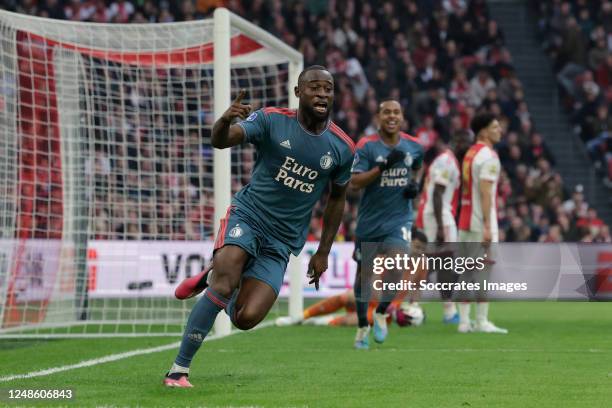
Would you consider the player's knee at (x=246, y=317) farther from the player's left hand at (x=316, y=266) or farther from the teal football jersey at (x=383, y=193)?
the teal football jersey at (x=383, y=193)

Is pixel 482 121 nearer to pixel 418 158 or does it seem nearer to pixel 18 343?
pixel 418 158

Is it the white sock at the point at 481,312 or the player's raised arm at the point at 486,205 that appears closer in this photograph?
the player's raised arm at the point at 486,205

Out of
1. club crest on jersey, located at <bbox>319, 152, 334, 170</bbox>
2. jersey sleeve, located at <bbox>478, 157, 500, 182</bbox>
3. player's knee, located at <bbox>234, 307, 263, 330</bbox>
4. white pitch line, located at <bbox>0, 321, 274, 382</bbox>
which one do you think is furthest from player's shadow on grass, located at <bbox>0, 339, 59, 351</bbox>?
jersey sleeve, located at <bbox>478, 157, 500, 182</bbox>

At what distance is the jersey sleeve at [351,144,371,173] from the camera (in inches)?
415

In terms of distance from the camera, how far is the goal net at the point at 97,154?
12.1 meters

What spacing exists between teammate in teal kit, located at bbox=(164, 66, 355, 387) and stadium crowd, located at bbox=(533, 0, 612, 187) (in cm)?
1787

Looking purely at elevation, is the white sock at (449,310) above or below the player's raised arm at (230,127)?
below

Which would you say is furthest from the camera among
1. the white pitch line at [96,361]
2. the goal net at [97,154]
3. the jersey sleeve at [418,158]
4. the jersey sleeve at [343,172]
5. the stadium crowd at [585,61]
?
the stadium crowd at [585,61]

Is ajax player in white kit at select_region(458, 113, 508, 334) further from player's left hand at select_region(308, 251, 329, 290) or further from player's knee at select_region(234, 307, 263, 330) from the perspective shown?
player's knee at select_region(234, 307, 263, 330)

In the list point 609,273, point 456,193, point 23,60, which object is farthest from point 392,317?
point 23,60

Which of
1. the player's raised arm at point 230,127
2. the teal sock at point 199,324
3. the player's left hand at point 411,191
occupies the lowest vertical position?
the teal sock at point 199,324

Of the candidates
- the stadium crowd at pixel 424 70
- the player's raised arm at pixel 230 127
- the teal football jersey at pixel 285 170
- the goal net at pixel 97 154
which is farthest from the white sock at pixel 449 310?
the player's raised arm at pixel 230 127

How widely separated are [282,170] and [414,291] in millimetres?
6590

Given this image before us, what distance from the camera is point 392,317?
44.7 ft
